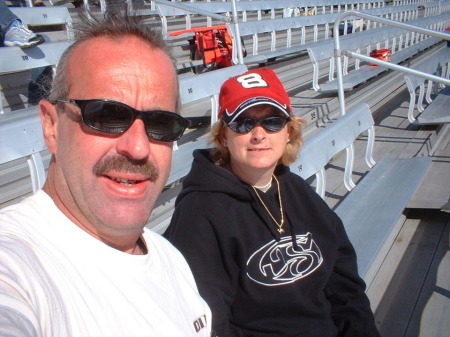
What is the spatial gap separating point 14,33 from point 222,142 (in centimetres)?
263

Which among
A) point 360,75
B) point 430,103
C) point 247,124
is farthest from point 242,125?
point 360,75

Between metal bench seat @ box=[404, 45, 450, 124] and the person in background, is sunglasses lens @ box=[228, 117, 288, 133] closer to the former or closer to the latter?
the person in background

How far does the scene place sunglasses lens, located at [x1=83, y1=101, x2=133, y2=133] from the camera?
3.12ft

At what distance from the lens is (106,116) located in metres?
0.96

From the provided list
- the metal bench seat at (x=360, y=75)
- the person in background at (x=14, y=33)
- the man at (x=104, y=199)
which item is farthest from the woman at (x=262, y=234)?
the metal bench seat at (x=360, y=75)

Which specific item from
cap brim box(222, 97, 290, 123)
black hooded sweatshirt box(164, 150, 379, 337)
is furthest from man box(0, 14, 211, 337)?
cap brim box(222, 97, 290, 123)

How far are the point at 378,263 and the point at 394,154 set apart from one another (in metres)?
1.87

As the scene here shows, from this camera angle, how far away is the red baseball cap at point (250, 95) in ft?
5.58

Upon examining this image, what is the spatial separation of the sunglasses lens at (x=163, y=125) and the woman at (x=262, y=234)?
50cm

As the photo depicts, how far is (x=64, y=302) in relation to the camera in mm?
787

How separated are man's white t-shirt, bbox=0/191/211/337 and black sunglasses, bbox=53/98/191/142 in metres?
0.19

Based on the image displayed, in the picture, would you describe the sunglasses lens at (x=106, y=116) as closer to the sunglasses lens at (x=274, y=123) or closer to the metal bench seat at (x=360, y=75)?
the sunglasses lens at (x=274, y=123)

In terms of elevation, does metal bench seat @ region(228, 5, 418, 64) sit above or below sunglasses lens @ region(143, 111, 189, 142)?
below

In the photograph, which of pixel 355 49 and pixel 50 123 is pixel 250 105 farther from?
pixel 355 49
